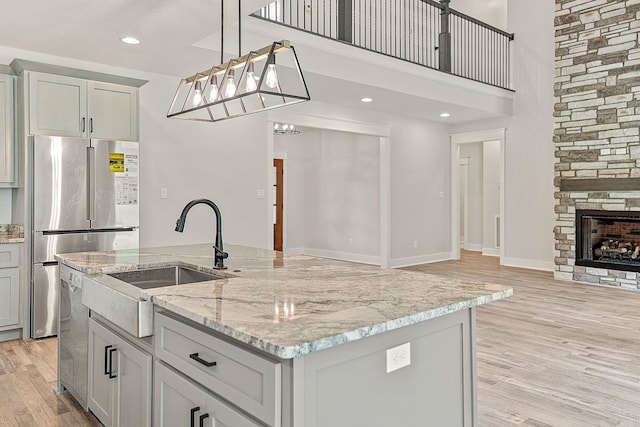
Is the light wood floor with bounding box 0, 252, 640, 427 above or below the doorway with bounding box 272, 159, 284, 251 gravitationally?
below

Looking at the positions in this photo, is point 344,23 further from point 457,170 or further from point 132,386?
point 132,386

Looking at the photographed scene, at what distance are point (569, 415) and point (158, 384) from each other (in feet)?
7.17

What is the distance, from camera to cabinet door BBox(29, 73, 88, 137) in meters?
4.00

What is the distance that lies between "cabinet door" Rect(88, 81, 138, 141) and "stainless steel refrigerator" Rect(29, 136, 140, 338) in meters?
0.13

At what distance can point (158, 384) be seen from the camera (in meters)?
1.78

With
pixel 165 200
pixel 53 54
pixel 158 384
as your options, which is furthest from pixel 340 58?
pixel 158 384

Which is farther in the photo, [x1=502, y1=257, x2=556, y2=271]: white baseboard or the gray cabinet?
[x1=502, y1=257, x2=556, y2=271]: white baseboard

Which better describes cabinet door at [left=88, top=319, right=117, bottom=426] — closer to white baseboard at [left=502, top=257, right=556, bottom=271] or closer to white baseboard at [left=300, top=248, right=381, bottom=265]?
white baseboard at [left=300, top=248, right=381, bottom=265]

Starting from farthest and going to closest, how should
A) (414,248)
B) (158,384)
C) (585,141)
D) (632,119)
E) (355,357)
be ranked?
(414,248)
(585,141)
(632,119)
(158,384)
(355,357)

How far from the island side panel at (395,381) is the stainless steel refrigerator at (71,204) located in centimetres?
351

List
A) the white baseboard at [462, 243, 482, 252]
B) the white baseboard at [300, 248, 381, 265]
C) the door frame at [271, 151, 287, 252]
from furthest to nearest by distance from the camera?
1. the white baseboard at [462, 243, 482, 252]
2. the door frame at [271, 151, 287, 252]
3. the white baseboard at [300, 248, 381, 265]

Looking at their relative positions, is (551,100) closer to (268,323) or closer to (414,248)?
(414,248)

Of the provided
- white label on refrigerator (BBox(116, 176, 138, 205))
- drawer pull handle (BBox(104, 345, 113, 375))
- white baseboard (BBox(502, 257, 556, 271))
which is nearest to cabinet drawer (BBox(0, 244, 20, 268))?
white label on refrigerator (BBox(116, 176, 138, 205))

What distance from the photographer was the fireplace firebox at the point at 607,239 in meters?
6.27
